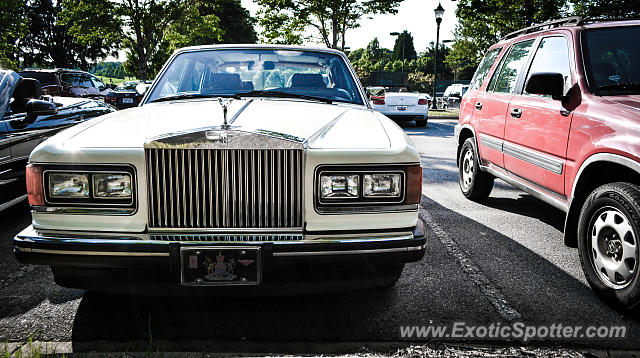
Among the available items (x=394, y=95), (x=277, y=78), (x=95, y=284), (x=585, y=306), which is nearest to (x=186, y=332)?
(x=95, y=284)

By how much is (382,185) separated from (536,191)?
235 centimetres

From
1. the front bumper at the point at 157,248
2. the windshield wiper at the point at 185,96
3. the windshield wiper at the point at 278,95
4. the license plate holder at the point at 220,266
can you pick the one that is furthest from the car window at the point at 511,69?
the license plate holder at the point at 220,266

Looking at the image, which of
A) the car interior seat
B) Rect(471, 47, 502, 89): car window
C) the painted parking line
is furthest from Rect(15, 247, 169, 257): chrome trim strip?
Rect(471, 47, 502, 89): car window

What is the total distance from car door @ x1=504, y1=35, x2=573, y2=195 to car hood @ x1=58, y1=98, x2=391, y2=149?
1.61m

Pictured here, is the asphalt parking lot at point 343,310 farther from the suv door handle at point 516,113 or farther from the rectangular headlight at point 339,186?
the suv door handle at point 516,113

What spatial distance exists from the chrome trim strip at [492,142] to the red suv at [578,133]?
0.03ft

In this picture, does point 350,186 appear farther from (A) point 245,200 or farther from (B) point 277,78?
(B) point 277,78

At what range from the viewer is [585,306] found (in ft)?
9.64

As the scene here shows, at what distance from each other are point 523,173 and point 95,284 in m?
3.68

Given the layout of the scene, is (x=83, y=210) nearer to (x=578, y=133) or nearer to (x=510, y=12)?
(x=578, y=133)

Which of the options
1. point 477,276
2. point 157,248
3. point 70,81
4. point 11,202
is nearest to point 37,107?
point 11,202

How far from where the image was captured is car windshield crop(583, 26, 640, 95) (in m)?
3.50

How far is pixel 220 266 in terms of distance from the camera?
2303mm

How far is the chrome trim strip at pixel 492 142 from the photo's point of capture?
4.88m
